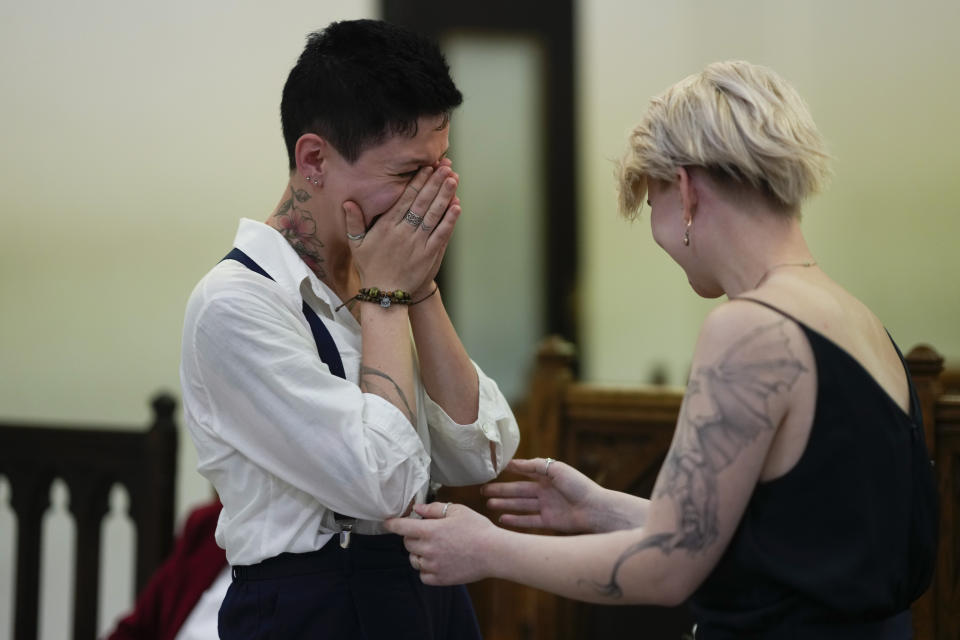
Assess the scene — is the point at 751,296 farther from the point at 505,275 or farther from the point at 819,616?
the point at 505,275

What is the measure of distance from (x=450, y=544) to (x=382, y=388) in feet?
0.80

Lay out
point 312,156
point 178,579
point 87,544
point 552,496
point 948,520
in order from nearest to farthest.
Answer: point 312,156 → point 552,496 → point 948,520 → point 178,579 → point 87,544

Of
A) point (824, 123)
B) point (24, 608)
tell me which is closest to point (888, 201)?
point (824, 123)

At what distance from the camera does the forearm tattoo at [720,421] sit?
1237 millimetres

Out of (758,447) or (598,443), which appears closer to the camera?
(758,447)

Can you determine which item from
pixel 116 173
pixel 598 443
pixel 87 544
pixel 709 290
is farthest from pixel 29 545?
pixel 709 290

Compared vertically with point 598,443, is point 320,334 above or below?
above

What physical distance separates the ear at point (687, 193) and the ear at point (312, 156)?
0.55 metres

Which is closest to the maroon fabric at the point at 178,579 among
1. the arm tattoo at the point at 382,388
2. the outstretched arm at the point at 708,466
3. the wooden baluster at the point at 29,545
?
the wooden baluster at the point at 29,545

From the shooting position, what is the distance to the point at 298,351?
1424 mm

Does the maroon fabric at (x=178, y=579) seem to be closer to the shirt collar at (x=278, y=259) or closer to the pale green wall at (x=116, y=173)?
the pale green wall at (x=116, y=173)

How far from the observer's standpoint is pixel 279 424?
1396 millimetres

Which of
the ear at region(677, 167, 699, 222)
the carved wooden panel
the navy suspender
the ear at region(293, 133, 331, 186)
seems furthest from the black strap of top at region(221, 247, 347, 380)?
the carved wooden panel

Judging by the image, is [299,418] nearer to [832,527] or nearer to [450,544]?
[450,544]
